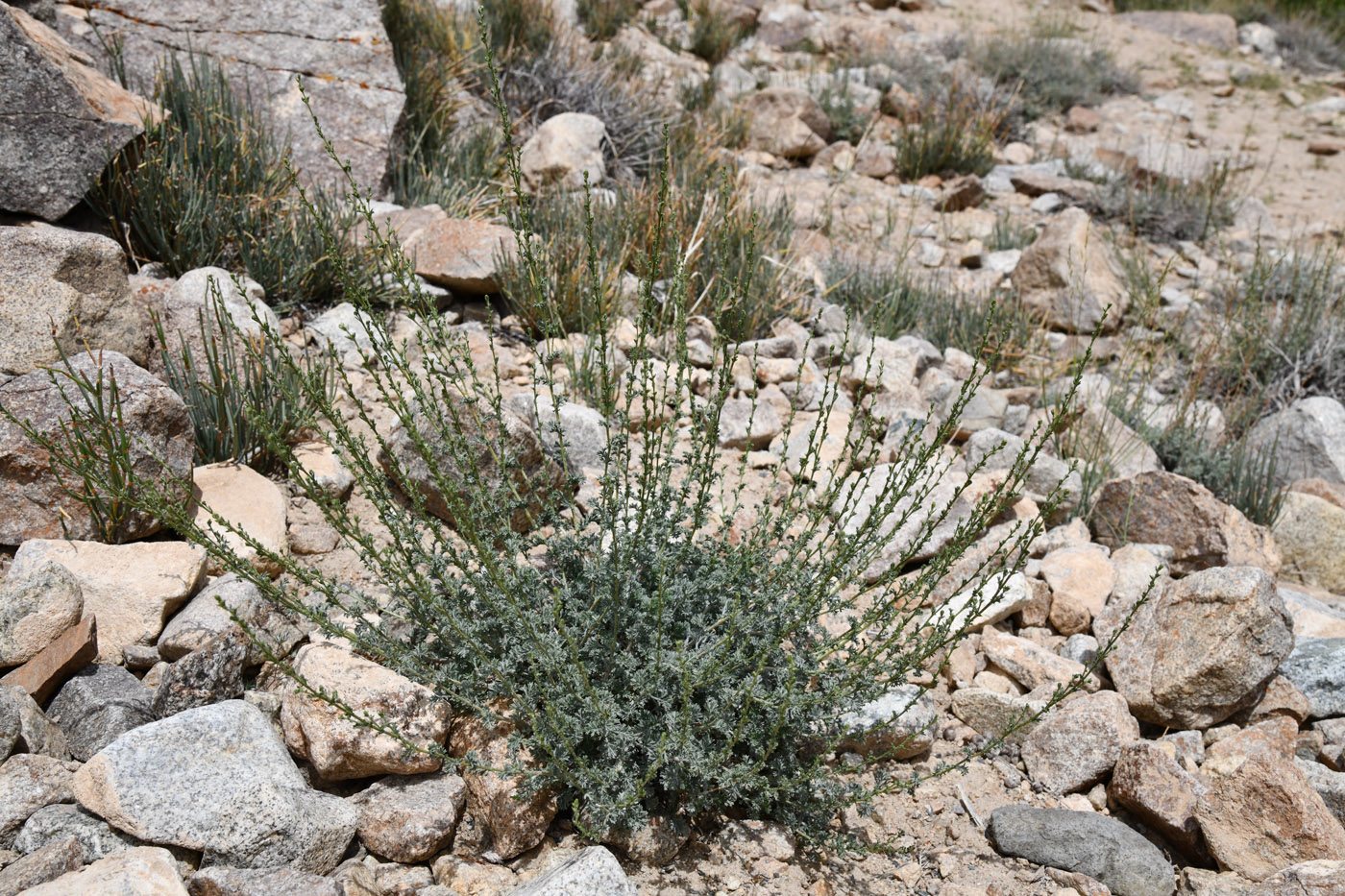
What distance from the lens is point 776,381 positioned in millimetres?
4438

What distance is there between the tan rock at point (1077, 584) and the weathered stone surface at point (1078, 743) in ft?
1.59

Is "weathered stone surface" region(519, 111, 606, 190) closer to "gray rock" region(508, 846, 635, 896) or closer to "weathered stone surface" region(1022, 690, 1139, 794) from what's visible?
"weathered stone surface" region(1022, 690, 1139, 794)

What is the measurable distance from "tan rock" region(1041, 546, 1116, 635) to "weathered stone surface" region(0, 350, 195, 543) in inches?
118

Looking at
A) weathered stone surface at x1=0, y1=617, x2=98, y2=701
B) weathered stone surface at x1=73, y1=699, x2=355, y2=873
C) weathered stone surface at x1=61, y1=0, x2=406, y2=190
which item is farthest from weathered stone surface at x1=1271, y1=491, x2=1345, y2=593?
weathered stone surface at x1=61, y1=0, x2=406, y2=190

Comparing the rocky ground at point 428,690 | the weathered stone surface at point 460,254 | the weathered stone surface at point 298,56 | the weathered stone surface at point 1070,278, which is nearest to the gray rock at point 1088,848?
the rocky ground at point 428,690

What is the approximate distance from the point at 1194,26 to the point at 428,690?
579 inches

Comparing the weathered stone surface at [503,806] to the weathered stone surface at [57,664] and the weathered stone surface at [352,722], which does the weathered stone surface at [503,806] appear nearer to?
the weathered stone surface at [352,722]

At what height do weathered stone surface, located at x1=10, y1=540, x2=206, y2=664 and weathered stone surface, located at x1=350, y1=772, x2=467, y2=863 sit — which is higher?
weathered stone surface, located at x1=10, y1=540, x2=206, y2=664

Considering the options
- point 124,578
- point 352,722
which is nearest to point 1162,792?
point 352,722

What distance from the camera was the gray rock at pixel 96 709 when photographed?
227 centimetres

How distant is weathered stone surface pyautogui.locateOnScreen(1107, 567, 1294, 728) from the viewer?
291cm

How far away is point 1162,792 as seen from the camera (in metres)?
2.57

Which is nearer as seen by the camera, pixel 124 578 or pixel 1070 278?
pixel 124 578

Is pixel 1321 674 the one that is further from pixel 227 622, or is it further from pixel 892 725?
pixel 227 622
